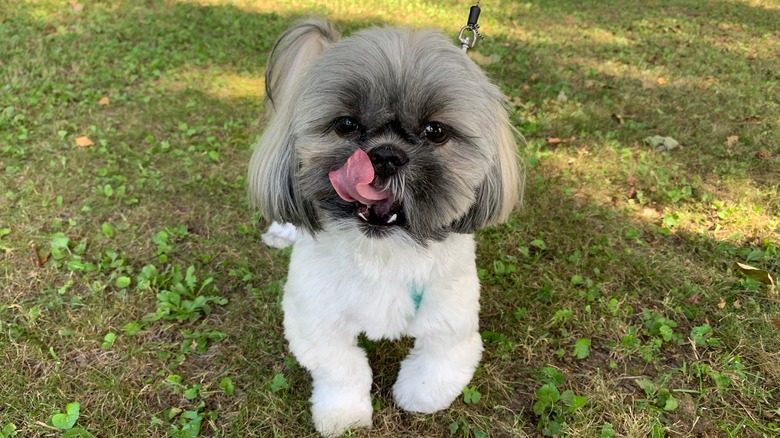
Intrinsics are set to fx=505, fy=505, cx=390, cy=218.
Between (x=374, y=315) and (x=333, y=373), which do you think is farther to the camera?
Result: (x=333, y=373)

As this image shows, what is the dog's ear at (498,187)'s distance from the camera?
7.06 ft

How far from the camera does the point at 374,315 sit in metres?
2.24

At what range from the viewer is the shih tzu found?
73.1 inches

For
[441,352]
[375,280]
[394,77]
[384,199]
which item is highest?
[394,77]

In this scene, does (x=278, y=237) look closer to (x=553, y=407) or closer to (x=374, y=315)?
(x=374, y=315)

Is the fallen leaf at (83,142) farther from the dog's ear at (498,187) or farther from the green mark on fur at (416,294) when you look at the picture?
the dog's ear at (498,187)

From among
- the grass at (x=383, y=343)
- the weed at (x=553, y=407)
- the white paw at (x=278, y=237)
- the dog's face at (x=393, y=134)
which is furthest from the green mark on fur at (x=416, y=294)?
the white paw at (x=278, y=237)

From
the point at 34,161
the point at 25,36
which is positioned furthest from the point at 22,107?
the point at 25,36

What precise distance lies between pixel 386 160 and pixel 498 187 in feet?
2.18

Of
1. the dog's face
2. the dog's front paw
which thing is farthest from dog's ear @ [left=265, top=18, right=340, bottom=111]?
the dog's front paw

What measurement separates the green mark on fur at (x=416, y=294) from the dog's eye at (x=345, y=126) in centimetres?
72

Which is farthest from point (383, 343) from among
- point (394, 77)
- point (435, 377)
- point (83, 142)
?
point (83, 142)

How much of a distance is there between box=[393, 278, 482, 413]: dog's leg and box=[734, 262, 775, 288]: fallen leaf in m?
1.97

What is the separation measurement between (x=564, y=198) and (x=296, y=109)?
2.77 m
